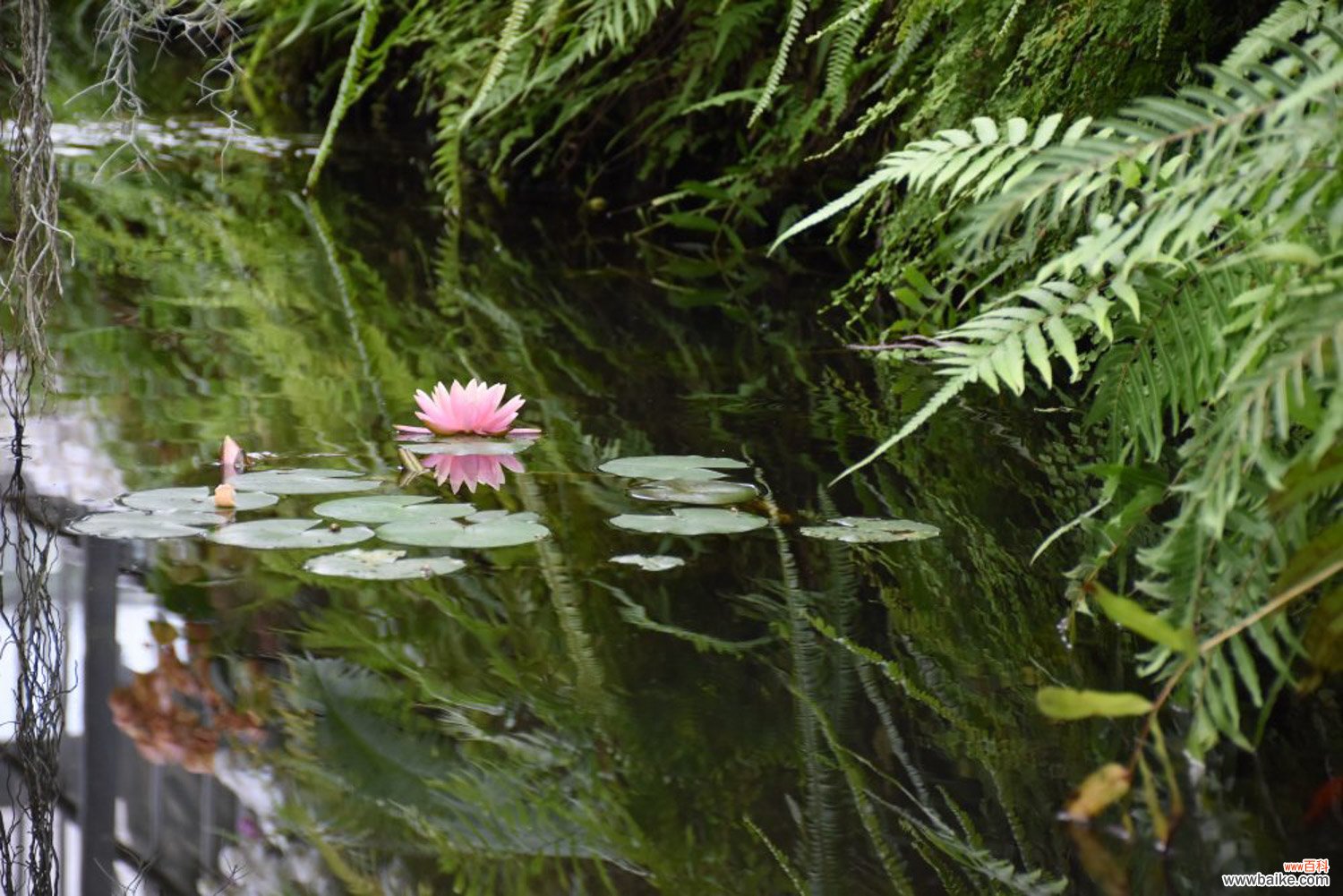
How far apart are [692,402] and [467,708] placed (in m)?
0.77

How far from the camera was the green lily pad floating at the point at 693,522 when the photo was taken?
1271 millimetres

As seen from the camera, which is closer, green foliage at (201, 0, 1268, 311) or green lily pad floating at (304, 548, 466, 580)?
green lily pad floating at (304, 548, 466, 580)

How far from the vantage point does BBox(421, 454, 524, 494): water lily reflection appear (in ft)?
4.58

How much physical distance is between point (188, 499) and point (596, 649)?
0.43 metres

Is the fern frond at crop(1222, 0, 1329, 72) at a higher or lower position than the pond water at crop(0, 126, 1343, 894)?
higher

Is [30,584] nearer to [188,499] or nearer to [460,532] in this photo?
[188,499]

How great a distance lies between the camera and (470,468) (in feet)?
4.72

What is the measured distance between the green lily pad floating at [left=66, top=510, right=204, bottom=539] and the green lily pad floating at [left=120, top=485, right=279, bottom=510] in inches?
0.8

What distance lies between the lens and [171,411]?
1.58m

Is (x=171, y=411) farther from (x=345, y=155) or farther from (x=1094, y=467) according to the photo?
(x=345, y=155)

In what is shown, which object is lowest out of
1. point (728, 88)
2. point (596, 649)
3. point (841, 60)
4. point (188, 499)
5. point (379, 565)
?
point (596, 649)

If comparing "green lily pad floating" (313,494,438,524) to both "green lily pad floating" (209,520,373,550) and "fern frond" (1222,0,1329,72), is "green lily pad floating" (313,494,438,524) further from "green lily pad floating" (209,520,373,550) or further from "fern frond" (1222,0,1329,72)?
"fern frond" (1222,0,1329,72)

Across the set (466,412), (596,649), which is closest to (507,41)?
(466,412)

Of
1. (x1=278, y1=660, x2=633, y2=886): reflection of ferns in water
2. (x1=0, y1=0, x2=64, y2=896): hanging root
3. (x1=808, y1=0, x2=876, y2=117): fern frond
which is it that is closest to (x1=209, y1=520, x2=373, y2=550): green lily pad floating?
(x1=0, y1=0, x2=64, y2=896): hanging root
